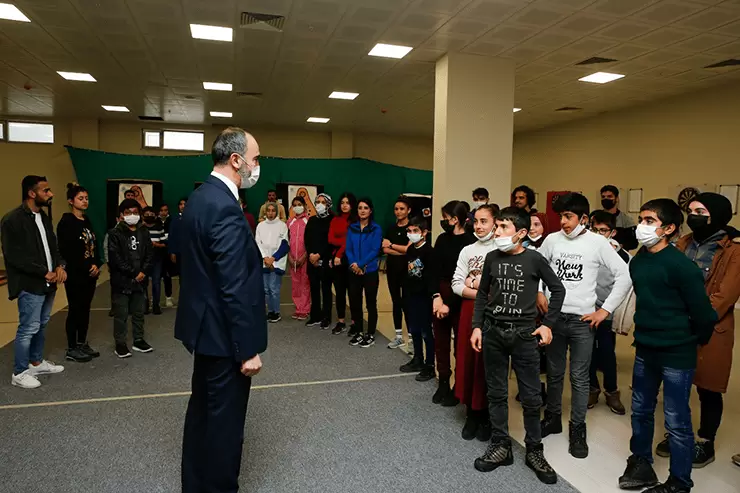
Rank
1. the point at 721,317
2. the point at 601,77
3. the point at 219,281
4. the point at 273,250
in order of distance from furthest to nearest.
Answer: the point at 601,77, the point at 273,250, the point at 721,317, the point at 219,281

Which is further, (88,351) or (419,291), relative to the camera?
(88,351)

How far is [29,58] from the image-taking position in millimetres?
6418

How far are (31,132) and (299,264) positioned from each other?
896 centimetres

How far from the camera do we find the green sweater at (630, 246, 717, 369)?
221 centimetres

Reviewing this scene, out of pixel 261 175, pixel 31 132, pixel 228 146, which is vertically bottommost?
pixel 228 146

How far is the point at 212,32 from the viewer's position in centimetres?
541

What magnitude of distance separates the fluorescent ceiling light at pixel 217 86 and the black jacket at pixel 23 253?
4651 millimetres

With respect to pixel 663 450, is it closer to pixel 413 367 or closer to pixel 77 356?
pixel 413 367

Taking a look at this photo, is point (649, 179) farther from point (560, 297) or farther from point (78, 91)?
point (78, 91)

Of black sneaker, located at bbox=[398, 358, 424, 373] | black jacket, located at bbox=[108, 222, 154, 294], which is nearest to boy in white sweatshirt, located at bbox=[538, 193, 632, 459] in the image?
black sneaker, located at bbox=[398, 358, 424, 373]

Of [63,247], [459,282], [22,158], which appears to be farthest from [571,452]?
[22,158]

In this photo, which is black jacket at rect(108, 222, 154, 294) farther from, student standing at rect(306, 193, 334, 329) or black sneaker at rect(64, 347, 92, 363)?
student standing at rect(306, 193, 334, 329)

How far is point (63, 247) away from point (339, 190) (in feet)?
23.9

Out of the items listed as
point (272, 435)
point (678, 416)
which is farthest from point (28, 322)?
point (678, 416)
